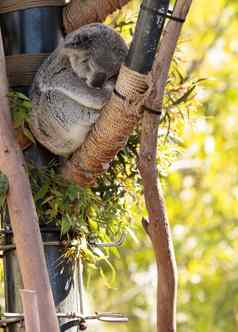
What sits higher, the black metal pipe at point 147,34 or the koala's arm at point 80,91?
the black metal pipe at point 147,34

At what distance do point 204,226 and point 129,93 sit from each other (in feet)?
13.8

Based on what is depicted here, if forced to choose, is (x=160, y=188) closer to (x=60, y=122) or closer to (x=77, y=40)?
(x=60, y=122)

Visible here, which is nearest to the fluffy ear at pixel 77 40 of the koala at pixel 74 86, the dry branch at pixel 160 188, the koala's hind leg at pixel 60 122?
the koala at pixel 74 86

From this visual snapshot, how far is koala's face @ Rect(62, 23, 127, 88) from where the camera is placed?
2.72 metres

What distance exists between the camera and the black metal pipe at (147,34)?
2.19 m

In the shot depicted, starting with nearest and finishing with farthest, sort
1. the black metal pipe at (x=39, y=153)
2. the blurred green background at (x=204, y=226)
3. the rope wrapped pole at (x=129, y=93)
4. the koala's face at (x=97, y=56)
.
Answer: the rope wrapped pole at (x=129, y=93) < the black metal pipe at (x=39, y=153) < the koala's face at (x=97, y=56) < the blurred green background at (x=204, y=226)

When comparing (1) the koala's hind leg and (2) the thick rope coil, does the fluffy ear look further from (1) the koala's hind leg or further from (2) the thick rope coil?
(2) the thick rope coil

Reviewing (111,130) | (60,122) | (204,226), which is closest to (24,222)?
(111,130)

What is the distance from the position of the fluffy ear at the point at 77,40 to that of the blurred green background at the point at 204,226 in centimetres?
318

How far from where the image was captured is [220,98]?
21.0ft

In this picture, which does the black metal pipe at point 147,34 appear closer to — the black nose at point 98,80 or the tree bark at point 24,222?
the tree bark at point 24,222

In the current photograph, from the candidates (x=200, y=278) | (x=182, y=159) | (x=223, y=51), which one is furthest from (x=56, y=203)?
(x=223, y=51)

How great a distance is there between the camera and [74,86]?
2.70 metres

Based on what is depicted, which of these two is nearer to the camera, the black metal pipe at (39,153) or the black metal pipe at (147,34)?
the black metal pipe at (147,34)
